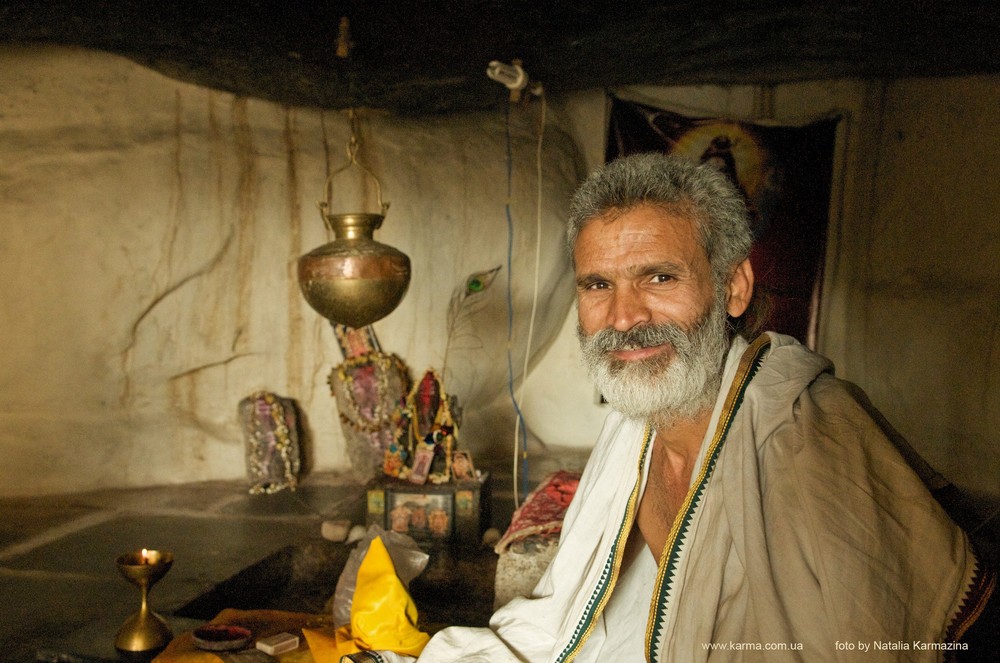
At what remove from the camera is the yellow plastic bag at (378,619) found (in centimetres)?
198

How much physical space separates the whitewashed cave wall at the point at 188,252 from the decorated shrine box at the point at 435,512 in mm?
1467

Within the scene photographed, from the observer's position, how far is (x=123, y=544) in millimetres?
3486

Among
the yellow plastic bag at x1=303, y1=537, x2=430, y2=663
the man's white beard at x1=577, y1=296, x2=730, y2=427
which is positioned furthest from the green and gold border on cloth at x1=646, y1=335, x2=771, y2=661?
the yellow plastic bag at x1=303, y1=537, x2=430, y2=663

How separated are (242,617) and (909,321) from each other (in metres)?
4.17

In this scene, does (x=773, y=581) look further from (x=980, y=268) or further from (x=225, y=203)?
(x=225, y=203)

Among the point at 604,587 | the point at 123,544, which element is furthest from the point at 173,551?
the point at 604,587

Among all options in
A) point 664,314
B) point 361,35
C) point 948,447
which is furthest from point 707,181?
point 948,447

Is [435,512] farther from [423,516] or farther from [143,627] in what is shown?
[143,627]

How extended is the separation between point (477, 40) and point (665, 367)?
2.65 m

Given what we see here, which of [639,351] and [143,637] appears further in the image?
[143,637]

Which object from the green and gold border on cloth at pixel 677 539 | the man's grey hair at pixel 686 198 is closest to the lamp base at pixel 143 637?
the green and gold border on cloth at pixel 677 539

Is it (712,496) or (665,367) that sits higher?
(665,367)

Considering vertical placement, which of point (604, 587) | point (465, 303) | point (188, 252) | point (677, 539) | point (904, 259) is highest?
point (904, 259)

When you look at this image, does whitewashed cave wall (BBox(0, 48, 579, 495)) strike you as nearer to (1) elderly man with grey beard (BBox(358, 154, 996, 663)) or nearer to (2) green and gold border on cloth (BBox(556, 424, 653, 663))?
(1) elderly man with grey beard (BBox(358, 154, 996, 663))
